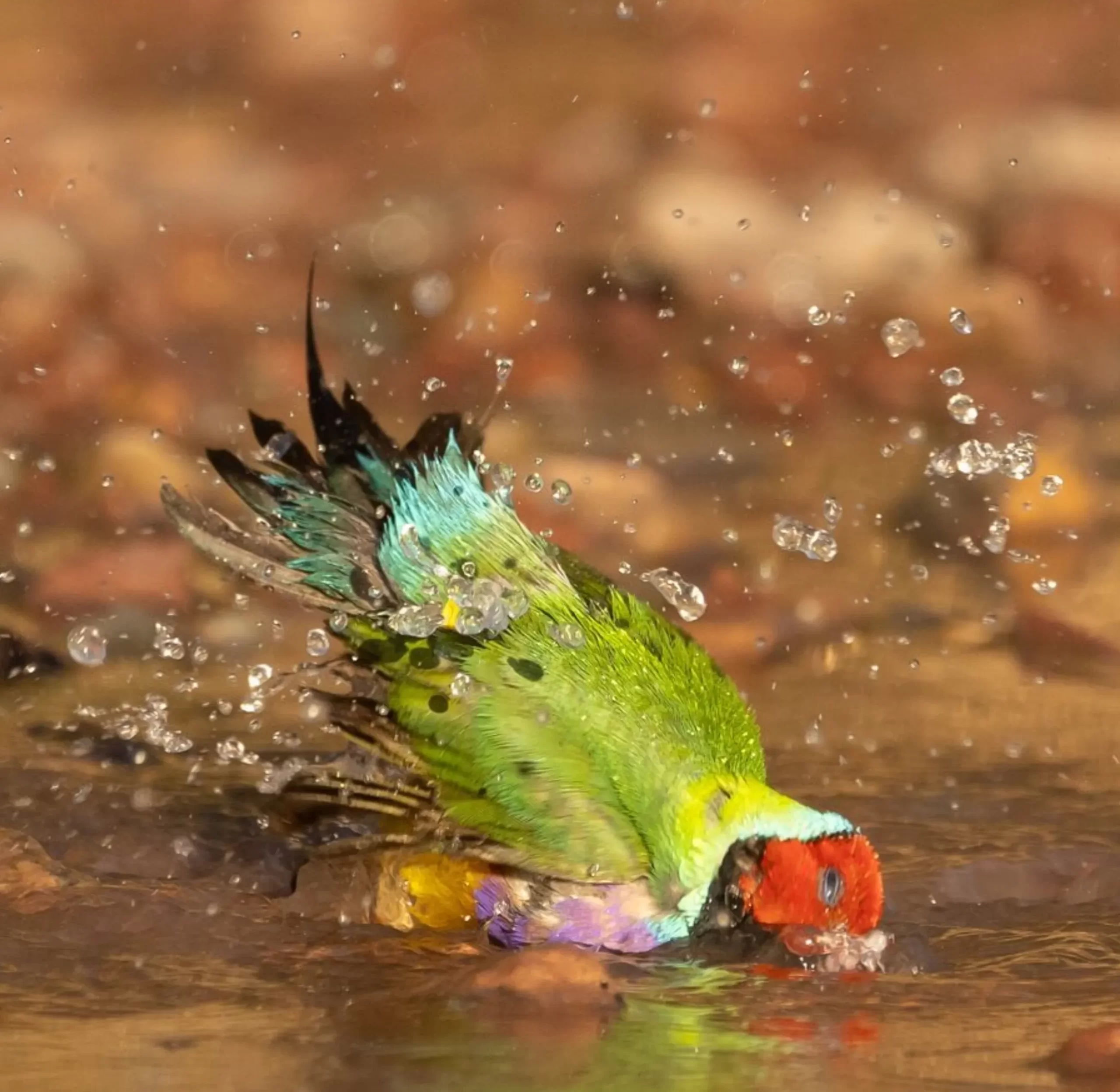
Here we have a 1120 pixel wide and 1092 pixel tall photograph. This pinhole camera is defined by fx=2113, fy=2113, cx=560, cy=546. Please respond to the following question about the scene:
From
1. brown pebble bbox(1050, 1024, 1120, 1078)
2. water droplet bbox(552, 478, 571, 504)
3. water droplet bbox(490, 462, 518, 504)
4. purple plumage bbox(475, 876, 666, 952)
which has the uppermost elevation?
water droplet bbox(552, 478, 571, 504)

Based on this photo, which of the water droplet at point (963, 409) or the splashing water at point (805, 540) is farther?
the water droplet at point (963, 409)

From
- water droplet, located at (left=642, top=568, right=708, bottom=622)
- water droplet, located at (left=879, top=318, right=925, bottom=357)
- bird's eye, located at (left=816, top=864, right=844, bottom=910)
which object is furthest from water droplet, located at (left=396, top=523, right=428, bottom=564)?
water droplet, located at (left=879, top=318, right=925, bottom=357)

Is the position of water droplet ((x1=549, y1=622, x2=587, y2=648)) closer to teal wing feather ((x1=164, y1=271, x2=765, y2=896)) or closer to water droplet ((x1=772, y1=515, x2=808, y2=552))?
teal wing feather ((x1=164, y1=271, x2=765, y2=896))

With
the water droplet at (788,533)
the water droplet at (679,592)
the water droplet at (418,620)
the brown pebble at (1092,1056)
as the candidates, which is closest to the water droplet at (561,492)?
the water droplet at (679,592)

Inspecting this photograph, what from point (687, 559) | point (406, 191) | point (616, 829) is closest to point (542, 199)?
point (406, 191)

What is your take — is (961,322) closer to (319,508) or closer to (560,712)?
(319,508)

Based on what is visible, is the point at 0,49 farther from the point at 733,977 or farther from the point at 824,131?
the point at 733,977

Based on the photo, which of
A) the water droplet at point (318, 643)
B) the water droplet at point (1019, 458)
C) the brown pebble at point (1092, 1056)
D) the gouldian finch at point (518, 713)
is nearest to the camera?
the brown pebble at point (1092, 1056)

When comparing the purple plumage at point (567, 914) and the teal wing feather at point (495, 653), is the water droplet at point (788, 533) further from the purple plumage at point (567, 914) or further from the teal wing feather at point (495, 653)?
the purple plumage at point (567, 914)
